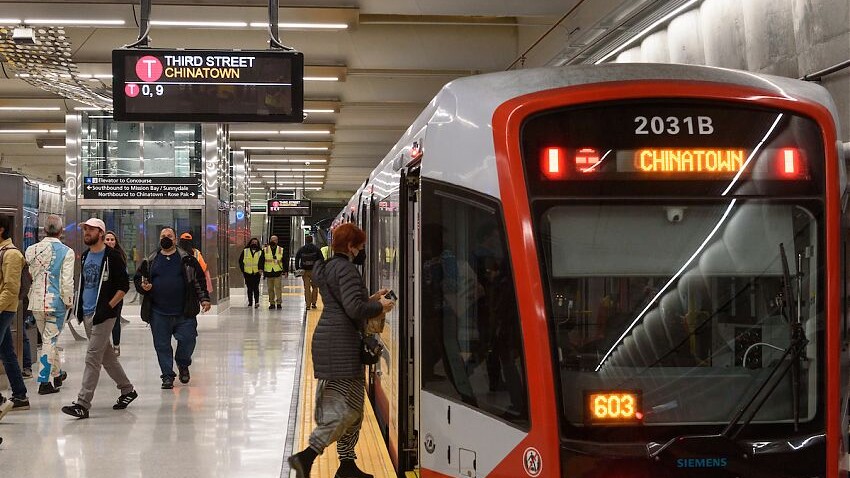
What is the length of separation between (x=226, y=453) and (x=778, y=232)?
4444 mm

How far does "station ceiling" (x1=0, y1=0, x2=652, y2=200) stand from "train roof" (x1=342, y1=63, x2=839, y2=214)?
16.4 feet

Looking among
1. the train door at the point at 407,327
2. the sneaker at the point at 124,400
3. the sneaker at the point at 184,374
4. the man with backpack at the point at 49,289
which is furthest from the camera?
the sneaker at the point at 184,374

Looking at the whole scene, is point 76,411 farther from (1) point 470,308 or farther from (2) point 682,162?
(2) point 682,162

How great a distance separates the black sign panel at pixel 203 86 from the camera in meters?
8.67

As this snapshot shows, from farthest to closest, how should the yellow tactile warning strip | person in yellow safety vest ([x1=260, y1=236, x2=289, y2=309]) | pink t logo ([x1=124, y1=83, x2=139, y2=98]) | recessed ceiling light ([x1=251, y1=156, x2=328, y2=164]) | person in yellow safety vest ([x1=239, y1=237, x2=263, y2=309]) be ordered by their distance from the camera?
recessed ceiling light ([x1=251, y1=156, x2=328, y2=164]) < person in yellow safety vest ([x1=239, y1=237, x2=263, y2=309]) < person in yellow safety vest ([x1=260, y1=236, x2=289, y2=309]) < pink t logo ([x1=124, y1=83, x2=139, y2=98]) < the yellow tactile warning strip

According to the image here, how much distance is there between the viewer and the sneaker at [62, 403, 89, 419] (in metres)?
8.38

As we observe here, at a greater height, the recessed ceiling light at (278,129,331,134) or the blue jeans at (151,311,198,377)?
the recessed ceiling light at (278,129,331,134)

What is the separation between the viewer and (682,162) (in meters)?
4.14

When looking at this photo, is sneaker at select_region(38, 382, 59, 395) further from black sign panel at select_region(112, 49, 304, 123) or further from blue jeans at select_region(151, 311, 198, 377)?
black sign panel at select_region(112, 49, 304, 123)

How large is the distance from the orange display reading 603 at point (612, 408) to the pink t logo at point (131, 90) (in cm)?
589

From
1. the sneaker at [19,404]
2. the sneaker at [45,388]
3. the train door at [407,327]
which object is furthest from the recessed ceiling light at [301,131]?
the train door at [407,327]

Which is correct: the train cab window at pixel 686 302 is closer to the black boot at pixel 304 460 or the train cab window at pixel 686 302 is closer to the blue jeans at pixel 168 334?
the black boot at pixel 304 460

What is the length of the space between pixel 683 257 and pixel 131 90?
5.92 m

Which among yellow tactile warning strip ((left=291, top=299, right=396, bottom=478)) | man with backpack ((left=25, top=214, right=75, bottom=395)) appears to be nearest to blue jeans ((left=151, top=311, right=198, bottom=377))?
man with backpack ((left=25, top=214, right=75, bottom=395))
